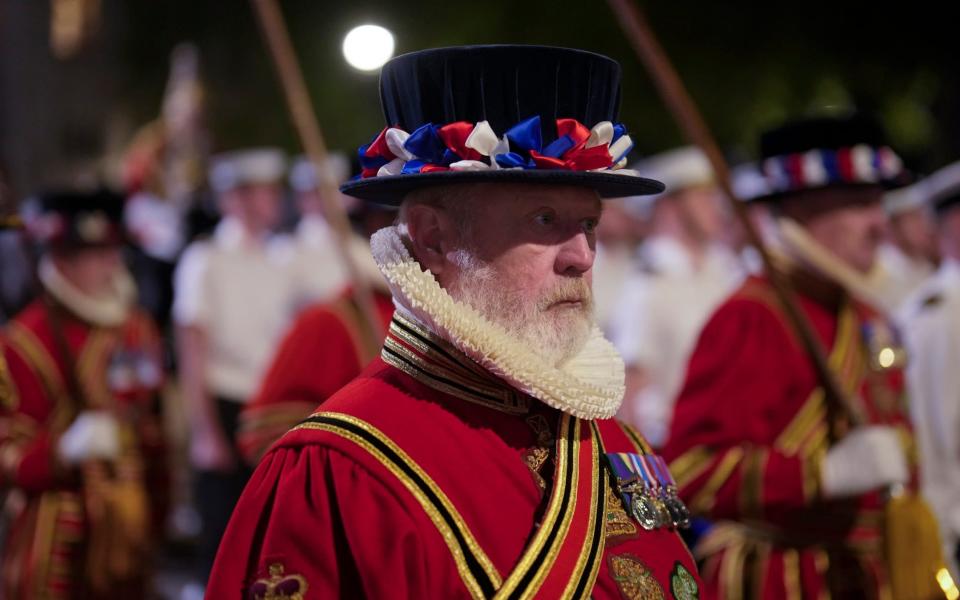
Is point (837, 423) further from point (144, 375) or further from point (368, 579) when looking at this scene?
point (144, 375)

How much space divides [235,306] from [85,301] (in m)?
2.14

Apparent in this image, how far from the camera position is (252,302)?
29.8 feet

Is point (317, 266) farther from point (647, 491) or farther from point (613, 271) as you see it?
point (647, 491)

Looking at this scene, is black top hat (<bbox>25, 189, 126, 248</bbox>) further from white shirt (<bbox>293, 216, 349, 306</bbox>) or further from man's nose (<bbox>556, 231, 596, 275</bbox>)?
man's nose (<bbox>556, 231, 596, 275</bbox>)

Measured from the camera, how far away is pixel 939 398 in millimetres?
5812

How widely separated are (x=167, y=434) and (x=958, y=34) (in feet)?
17.4

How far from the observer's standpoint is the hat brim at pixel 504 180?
2.87 m

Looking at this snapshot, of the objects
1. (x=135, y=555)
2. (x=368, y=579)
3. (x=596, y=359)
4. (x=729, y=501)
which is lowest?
(x=135, y=555)

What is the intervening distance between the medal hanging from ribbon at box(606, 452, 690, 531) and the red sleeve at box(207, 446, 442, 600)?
1.86 feet

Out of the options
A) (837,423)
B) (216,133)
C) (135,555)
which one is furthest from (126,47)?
(837,423)

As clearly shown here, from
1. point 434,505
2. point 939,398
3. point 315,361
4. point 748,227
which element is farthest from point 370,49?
point 434,505

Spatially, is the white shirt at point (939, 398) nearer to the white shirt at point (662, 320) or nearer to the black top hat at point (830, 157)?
the black top hat at point (830, 157)

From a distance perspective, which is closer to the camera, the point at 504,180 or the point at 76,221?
the point at 504,180

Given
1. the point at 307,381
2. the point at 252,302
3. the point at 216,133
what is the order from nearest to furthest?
the point at 307,381, the point at 252,302, the point at 216,133
